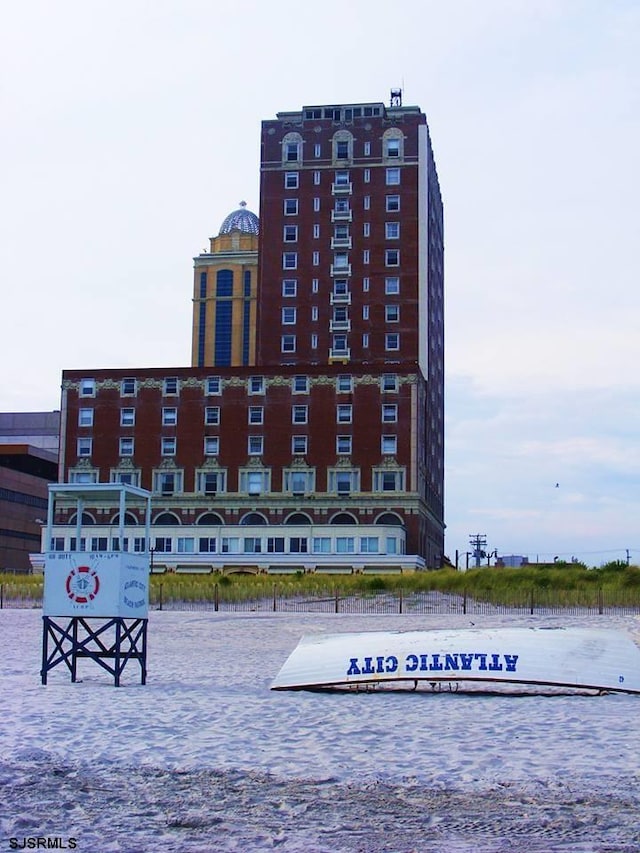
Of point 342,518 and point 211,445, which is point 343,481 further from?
point 211,445

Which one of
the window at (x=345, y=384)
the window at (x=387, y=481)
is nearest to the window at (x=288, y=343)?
the window at (x=345, y=384)

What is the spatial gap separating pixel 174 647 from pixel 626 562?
3980 cm

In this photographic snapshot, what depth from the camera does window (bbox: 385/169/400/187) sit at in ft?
357

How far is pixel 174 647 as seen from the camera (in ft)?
93.5

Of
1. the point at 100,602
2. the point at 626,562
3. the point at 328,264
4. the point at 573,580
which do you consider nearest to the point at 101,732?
the point at 100,602

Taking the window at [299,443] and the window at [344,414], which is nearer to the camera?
the window at [344,414]

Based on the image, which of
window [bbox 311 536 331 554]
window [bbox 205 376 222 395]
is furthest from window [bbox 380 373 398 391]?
window [bbox 205 376 222 395]

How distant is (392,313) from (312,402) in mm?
17262

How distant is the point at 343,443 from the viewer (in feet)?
306

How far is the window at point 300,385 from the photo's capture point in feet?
311

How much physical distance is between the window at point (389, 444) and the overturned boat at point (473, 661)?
72.2m

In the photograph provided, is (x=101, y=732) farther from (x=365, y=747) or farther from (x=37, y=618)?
(x=37, y=618)

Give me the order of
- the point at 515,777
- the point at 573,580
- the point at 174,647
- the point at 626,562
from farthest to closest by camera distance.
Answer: the point at 626,562, the point at 573,580, the point at 174,647, the point at 515,777

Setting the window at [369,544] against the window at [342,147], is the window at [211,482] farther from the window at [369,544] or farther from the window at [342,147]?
the window at [342,147]
